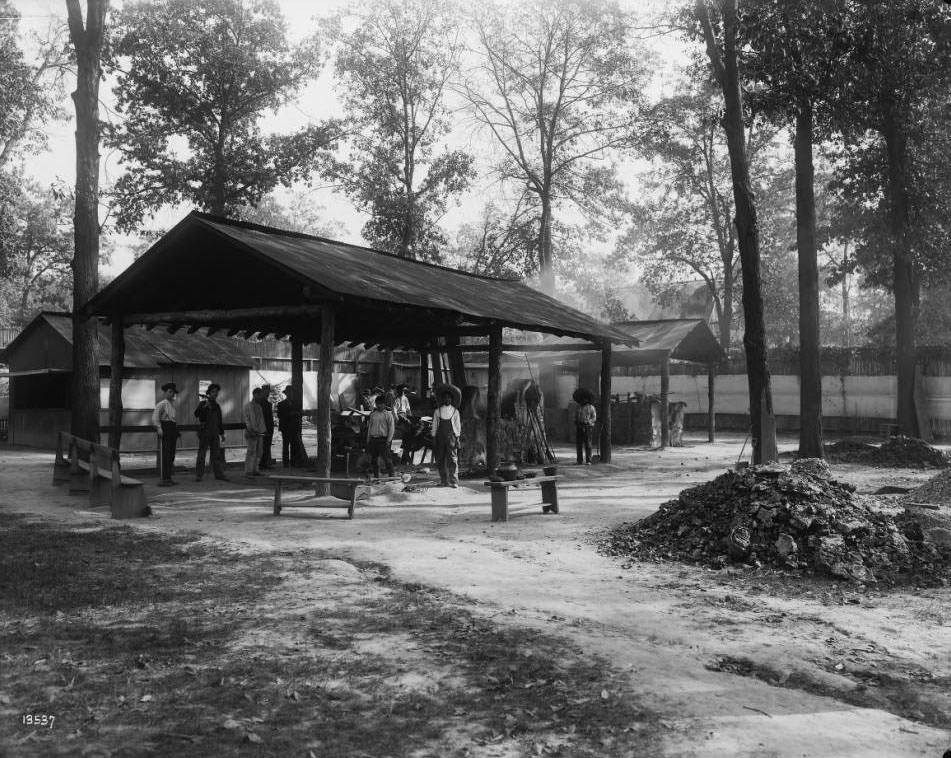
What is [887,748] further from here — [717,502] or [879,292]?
[879,292]

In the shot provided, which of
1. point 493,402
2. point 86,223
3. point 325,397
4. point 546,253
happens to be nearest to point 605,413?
point 493,402

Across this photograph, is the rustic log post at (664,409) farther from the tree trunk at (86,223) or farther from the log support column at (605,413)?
the tree trunk at (86,223)

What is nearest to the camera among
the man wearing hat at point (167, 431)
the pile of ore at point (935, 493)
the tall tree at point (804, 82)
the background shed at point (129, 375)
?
the pile of ore at point (935, 493)

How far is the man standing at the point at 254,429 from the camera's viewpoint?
15.0 m

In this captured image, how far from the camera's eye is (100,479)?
39.4ft

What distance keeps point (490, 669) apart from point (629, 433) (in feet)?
66.5

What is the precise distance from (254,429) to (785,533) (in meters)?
9.75

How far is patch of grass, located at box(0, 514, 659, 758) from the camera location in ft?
13.4

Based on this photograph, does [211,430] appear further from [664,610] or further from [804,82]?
[804,82]

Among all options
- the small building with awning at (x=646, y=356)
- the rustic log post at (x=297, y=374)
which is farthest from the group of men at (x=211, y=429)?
the small building with awning at (x=646, y=356)

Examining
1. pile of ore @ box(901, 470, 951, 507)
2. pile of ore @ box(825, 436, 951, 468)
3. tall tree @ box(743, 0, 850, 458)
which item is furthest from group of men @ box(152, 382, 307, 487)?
pile of ore @ box(825, 436, 951, 468)

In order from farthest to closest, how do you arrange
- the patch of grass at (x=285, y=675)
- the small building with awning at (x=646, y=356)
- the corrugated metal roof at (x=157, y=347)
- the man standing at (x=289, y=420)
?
1. the small building with awning at (x=646, y=356)
2. the corrugated metal roof at (x=157, y=347)
3. the man standing at (x=289, y=420)
4. the patch of grass at (x=285, y=675)

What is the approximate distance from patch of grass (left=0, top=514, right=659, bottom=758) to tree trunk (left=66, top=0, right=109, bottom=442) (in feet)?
31.9

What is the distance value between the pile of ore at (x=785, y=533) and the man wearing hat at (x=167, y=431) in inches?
331
